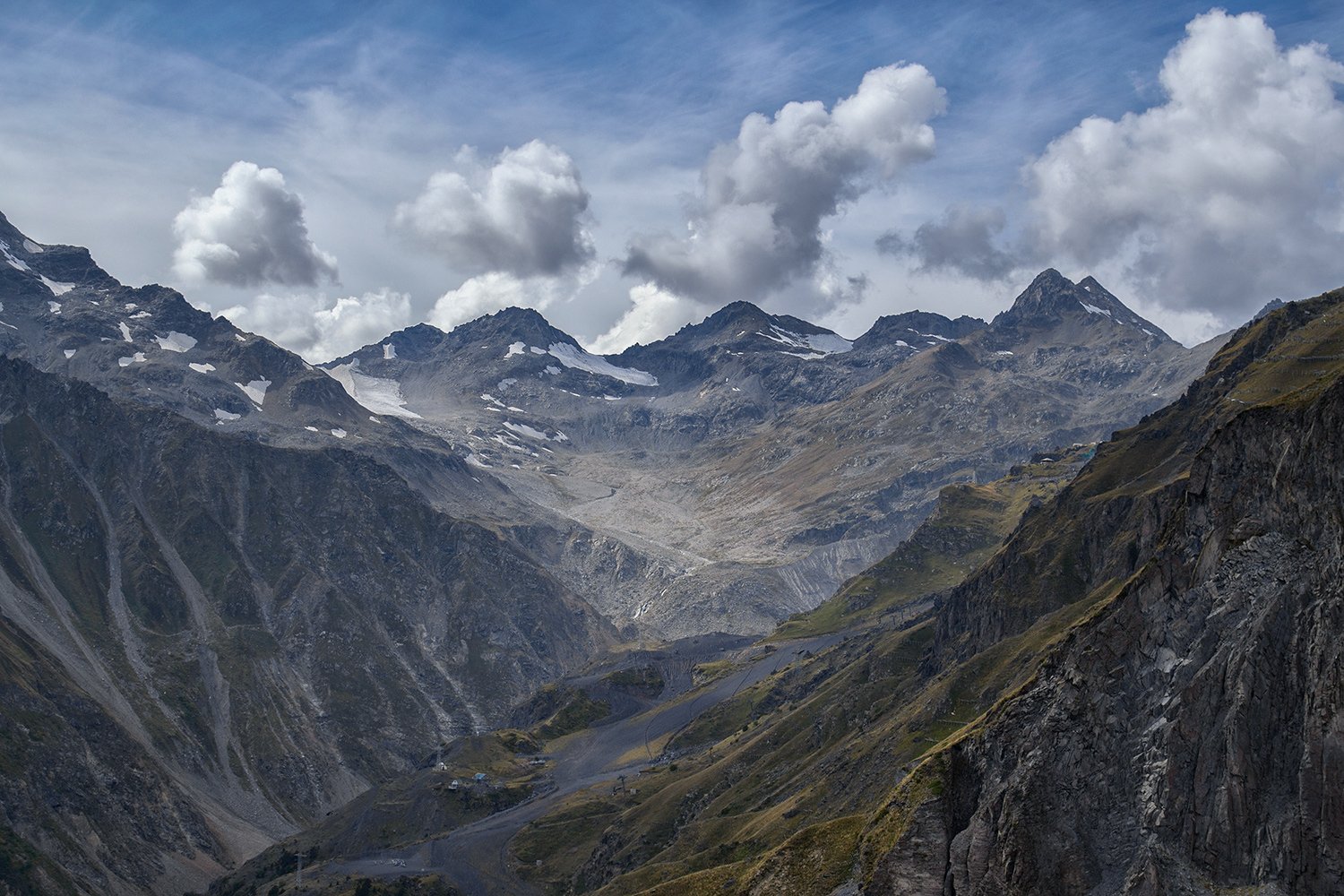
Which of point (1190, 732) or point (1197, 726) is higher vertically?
point (1197, 726)

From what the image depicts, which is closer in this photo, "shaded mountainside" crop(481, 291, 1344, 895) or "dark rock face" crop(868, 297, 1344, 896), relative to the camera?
"dark rock face" crop(868, 297, 1344, 896)

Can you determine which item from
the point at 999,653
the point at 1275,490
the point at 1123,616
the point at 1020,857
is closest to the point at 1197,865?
the point at 1020,857

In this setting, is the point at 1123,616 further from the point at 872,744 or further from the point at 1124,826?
the point at 872,744

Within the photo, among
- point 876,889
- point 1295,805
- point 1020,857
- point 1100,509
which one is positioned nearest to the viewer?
point 1295,805

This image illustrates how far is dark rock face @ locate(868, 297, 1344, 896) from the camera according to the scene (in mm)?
58781

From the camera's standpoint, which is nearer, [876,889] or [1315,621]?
[1315,621]

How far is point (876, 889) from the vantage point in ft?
270

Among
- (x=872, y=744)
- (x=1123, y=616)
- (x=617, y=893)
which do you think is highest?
(x=1123, y=616)

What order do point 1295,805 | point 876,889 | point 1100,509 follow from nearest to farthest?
point 1295,805 < point 876,889 < point 1100,509

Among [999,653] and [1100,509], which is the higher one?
[1100,509]

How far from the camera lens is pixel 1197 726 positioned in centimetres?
6372

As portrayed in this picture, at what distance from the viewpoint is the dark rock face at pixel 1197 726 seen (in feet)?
193

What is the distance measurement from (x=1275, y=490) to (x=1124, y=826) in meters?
22.6

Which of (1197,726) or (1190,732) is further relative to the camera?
(1190,732)
